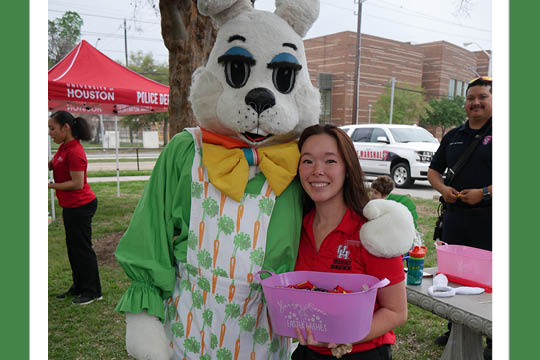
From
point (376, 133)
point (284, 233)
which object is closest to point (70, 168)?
point (284, 233)

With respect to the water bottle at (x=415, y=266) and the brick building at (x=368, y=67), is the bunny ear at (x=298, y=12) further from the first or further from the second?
the brick building at (x=368, y=67)

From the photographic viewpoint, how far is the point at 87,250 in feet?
13.6

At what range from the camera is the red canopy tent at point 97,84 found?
5801 millimetres

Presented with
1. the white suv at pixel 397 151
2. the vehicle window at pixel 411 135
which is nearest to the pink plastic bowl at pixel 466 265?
the white suv at pixel 397 151

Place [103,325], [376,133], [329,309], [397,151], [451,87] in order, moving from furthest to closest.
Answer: [451,87] < [376,133] < [397,151] < [103,325] < [329,309]

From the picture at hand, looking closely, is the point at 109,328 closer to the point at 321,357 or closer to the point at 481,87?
the point at 321,357

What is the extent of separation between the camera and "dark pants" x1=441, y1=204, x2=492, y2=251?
3.04 m

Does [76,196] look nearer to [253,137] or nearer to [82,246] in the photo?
[82,246]

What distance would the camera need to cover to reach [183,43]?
432 cm

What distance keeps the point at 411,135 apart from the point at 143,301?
1107cm

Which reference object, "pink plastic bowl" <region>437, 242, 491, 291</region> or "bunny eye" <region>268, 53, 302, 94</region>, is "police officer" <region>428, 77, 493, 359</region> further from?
"bunny eye" <region>268, 53, 302, 94</region>

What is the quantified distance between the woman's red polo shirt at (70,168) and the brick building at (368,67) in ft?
105

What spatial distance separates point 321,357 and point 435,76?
2003 inches

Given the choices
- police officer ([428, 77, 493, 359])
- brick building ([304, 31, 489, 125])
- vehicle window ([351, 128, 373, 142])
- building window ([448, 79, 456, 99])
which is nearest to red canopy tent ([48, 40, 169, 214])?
police officer ([428, 77, 493, 359])
